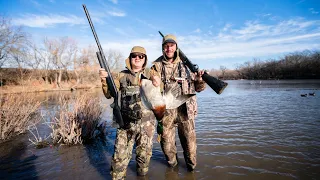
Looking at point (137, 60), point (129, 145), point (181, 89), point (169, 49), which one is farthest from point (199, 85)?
point (129, 145)

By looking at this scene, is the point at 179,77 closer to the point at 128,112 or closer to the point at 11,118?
the point at 128,112

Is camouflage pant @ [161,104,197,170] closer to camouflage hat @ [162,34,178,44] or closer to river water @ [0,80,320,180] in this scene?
river water @ [0,80,320,180]

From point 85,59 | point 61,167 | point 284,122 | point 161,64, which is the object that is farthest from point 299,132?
point 85,59

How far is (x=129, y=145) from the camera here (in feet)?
11.1

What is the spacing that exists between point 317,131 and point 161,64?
22.5ft

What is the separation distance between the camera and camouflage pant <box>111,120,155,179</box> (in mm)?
3256

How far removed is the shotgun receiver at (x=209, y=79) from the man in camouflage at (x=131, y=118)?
3.03 ft

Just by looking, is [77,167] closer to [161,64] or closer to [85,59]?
[161,64]

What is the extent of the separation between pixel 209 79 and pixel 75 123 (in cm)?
462

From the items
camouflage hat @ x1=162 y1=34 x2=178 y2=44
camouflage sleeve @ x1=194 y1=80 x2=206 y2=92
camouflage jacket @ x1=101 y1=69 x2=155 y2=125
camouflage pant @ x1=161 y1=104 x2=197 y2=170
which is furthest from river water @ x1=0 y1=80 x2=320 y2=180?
camouflage hat @ x1=162 y1=34 x2=178 y2=44

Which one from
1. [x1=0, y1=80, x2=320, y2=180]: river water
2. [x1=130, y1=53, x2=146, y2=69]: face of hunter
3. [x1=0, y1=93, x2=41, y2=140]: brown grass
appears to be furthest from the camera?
[x1=0, y1=93, x2=41, y2=140]: brown grass

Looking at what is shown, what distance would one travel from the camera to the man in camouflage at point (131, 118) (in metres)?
3.27

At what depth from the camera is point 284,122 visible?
8.46 metres

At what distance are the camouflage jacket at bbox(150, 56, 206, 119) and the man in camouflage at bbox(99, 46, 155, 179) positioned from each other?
51 cm
